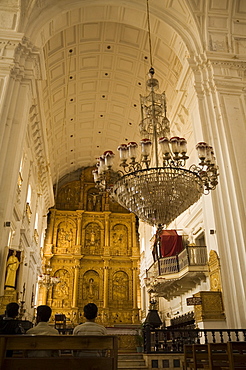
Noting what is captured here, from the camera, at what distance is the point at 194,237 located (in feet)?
38.5

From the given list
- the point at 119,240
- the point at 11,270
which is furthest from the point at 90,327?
the point at 119,240

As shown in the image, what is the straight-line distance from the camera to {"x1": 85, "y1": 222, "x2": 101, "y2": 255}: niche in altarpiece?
2114cm

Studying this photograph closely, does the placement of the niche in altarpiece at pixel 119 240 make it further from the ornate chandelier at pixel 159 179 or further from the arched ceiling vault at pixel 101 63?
the ornate chandelier at pixel 159 179

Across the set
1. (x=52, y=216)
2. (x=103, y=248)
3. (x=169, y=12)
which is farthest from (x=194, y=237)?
(x=52, y=216)

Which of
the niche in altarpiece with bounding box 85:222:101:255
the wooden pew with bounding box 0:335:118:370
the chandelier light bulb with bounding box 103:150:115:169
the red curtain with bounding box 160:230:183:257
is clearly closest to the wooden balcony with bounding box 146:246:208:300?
the red curtain with bounding box 160:230:183:257

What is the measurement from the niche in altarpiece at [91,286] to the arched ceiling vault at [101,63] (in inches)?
285

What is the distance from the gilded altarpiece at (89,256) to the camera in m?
18.9

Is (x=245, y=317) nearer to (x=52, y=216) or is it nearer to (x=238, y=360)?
(x=238, y=360)

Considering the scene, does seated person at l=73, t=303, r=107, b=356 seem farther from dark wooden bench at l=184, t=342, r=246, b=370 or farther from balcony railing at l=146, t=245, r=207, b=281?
balcony railing at l=146, t=245, r=207, b=281

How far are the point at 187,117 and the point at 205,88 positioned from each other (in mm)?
2520

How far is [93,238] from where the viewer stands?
21.4m

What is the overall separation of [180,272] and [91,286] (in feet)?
33.6

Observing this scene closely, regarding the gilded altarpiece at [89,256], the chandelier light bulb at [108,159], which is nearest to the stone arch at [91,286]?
the gilded altarpiece at [89,256]

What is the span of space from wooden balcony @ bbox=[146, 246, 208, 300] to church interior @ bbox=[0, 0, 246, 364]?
0.16 ft
